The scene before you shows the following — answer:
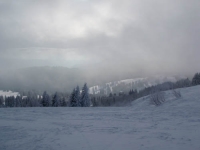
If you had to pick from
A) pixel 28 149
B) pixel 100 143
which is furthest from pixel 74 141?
pixel 28 149

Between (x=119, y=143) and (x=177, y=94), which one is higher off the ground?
(x=177, y=94)

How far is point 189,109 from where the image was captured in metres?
→ 18.5

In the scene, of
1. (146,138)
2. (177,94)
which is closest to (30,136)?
(146,138)

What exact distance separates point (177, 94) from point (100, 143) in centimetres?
1917

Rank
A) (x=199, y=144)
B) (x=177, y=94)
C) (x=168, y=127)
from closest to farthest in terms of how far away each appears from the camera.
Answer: (x=199, y=144) → (x=168, y=127) → (x=177, y=94)

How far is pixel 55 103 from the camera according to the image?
54.9 meters

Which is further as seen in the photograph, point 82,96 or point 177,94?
point 82,96

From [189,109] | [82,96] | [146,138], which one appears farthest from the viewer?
[82,96]

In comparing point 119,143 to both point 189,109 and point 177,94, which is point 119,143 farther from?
point 177,94

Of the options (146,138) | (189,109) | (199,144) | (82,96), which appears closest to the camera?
(199,144)

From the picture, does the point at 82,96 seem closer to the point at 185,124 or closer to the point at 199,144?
the point at 185,124

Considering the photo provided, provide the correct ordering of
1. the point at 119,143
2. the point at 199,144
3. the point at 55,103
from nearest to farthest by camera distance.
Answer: the point at 199,144, the point at 119,143, the point at 55,103

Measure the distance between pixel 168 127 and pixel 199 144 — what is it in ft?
12.7

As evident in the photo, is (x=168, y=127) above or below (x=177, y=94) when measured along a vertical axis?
below
